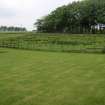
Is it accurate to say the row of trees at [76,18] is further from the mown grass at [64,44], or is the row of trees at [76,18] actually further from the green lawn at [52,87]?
the green lawn at [52,87]

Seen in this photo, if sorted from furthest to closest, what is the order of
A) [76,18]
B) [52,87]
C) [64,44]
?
1. [76,18]
2. [64,44]
3. [52,87]

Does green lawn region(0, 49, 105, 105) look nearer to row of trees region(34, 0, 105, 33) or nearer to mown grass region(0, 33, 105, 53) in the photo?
mown grass region(0, 33, 105, 53)

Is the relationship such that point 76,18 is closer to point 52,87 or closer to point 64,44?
point 64,44

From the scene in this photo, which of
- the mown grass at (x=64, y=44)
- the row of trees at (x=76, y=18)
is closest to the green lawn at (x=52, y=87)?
the mown grass at (x=64, y=44)

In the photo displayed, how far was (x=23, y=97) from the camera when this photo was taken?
8711 millimetres

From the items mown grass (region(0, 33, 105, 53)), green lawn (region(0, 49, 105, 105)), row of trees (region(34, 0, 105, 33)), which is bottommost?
green lawn (region(0, 49, 105, 105))

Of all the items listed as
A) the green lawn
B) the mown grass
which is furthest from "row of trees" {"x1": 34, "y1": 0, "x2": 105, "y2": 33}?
the green lawn

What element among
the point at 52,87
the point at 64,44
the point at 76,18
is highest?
the point at 76,18

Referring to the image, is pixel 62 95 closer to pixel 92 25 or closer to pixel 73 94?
pixel 73 94

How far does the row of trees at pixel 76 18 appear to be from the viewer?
Result: 55.8m

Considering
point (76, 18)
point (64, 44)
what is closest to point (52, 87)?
point (64, 44)

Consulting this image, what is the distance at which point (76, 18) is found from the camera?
5922 centimetres

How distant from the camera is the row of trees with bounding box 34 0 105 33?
55.8 metres

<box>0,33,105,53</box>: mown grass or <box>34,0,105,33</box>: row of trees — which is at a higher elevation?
<box>34,0,105,33</box>: row of trees
